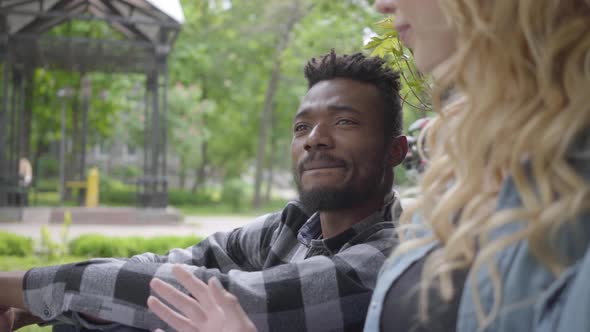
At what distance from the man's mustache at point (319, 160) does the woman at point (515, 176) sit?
933mm

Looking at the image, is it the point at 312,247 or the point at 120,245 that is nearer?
the point at 312,247

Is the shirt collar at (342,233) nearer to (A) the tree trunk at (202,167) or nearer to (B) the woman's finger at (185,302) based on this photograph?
(B) the woman's finger at (185,302)

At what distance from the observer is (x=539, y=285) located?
1.07 m

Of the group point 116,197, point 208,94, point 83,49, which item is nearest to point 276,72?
point 208,94

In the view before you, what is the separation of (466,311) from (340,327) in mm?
807

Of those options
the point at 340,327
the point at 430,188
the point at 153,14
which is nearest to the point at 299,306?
the point at 340,327

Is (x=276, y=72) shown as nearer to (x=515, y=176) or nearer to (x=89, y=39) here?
(x=89, y=39)

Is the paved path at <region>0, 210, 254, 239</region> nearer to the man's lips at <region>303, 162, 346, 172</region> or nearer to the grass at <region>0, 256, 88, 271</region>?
the grass at <region>0, 256, 88, 271</region>

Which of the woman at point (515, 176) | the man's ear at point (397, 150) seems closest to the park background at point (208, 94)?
the man's ear at point (397, 150)

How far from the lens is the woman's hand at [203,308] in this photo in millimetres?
1481

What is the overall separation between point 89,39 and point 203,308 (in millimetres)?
13047

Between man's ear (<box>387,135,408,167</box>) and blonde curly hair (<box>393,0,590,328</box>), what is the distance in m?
1.08

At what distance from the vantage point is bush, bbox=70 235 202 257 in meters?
8.27

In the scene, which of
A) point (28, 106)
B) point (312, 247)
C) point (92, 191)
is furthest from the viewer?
point (28, 106)
